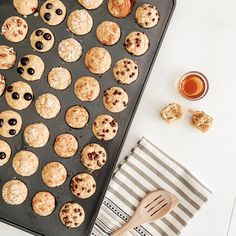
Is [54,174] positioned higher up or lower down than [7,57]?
lower down

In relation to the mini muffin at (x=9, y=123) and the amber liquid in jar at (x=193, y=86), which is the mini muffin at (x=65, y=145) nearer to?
the mini muffin at (x=9, y=123)

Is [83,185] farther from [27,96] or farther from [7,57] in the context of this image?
[7,57]

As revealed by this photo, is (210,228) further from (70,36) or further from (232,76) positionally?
(70,36)

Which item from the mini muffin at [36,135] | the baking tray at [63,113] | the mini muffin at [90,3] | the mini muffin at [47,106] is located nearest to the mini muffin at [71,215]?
the baking tray at [63,113]

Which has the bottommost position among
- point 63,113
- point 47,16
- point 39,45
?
point 63,113

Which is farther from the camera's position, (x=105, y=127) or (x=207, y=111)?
(x=207, y=111)

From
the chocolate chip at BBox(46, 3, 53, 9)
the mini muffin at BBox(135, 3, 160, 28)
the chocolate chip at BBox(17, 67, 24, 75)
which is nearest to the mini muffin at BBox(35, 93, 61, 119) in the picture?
the chocolate chip at BBox(17, 67, 24, 75)

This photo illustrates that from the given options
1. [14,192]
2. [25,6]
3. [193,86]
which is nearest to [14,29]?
[25,6]

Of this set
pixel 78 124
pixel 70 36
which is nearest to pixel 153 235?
pixel 78 124
